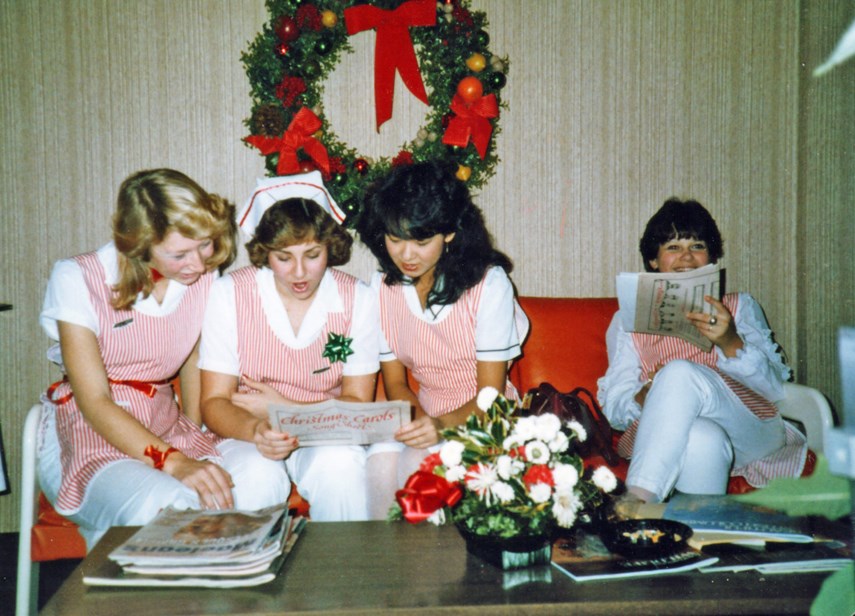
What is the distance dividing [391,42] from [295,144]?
53cm

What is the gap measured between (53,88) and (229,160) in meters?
0.67

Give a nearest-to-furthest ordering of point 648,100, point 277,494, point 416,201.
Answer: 1. point 277,494
2. point 416,201
3. point 648,100

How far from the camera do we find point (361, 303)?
2186 mm

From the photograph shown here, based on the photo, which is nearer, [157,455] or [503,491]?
[503,491]

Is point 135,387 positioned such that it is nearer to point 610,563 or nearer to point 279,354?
point 279,354

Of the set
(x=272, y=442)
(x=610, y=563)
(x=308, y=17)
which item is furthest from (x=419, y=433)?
(x=308, y=17)

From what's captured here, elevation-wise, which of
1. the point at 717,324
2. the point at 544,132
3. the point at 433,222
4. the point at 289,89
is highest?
the point at 289,89

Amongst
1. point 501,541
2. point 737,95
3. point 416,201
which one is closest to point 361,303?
point 416,201

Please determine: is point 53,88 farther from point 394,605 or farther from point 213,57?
point 394,605

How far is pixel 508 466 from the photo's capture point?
1.21 m

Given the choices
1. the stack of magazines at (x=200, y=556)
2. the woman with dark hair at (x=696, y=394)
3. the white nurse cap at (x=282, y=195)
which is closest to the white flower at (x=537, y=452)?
the stack of magazines at (x=200, y=556)

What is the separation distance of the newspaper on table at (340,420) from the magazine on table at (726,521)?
62cm

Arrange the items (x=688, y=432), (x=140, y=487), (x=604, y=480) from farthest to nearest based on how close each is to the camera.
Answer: (x=688, y=432)
(x=140, y=487)
(x=604, y=480)

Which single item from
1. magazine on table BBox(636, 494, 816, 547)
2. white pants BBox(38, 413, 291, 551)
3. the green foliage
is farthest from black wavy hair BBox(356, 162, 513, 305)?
the green foliage
